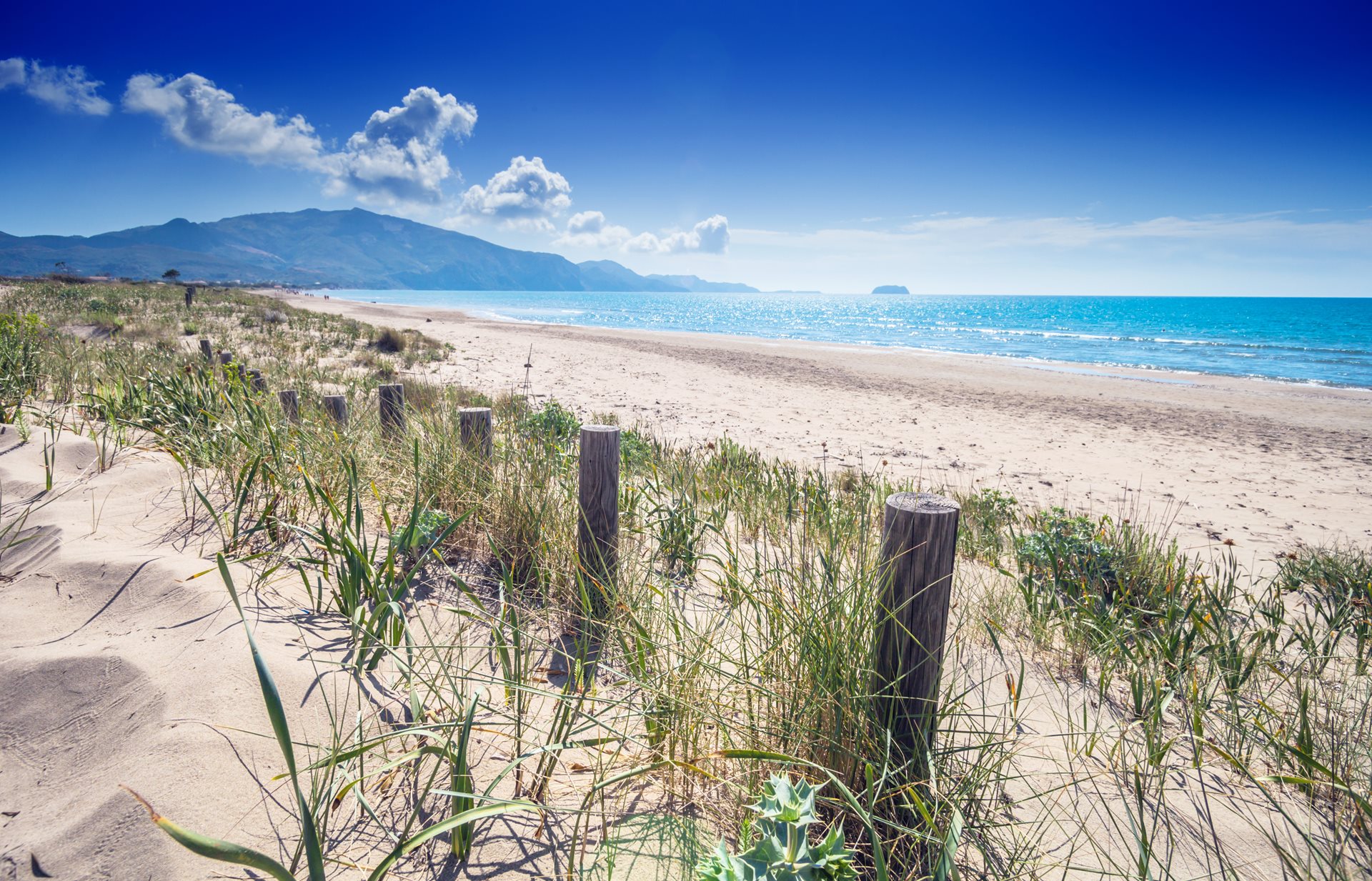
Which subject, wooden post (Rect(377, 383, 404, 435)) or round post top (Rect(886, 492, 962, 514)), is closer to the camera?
round post top (Rect(886, 492, 962, 514))

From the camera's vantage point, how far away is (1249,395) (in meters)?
16.4

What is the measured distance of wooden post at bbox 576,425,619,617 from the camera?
292 centimetres

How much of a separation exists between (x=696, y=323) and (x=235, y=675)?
52267 millimetres

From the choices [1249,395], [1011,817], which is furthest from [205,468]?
[1249,395]

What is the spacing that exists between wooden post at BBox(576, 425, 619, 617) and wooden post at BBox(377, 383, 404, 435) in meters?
2.41

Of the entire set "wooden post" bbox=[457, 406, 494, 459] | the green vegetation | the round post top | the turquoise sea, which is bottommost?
the green vegetation

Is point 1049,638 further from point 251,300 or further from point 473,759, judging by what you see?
point 251,300

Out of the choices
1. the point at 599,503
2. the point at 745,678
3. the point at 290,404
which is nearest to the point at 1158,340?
the point at 599,503

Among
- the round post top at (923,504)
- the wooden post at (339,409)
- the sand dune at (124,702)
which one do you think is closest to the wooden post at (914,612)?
the round post top at (923,504)

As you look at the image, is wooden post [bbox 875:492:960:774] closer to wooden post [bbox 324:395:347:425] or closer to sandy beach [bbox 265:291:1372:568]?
sandy beach [bbox 265:291:1372:568]

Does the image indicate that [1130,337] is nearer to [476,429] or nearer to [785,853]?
[476,429]

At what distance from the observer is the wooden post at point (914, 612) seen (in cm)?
178

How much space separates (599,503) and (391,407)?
2.74 m

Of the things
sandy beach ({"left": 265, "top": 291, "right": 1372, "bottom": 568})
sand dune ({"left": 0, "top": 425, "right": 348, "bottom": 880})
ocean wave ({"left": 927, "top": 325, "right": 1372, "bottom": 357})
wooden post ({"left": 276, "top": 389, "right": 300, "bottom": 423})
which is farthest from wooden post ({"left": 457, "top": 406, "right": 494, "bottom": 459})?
ocean wave ({"left": 927, "top": 325, "right": 1372, "bottom": 357})
